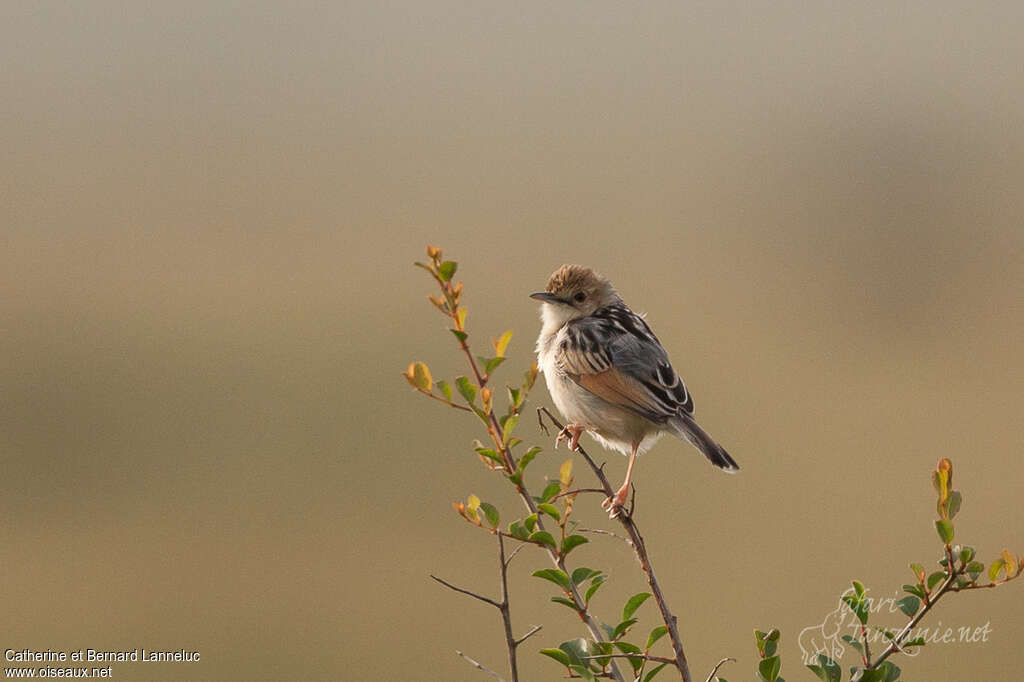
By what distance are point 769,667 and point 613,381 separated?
243 cm

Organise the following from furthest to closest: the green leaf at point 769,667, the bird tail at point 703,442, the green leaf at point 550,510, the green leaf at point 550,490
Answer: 1. the bird tail at point 703,442
2. the green leaf at point 550,490
3. the green leaf at point 550,510
4. the green leaf at point 769,667

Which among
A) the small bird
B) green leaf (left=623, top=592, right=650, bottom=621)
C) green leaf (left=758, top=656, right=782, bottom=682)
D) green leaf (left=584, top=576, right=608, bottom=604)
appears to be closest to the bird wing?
the small bird

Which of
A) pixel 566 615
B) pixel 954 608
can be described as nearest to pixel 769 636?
pixel 566 615

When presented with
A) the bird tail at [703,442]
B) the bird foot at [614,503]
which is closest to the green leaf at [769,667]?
the bird foot at [614,503]

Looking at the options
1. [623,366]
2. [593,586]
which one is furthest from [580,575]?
[623,366]

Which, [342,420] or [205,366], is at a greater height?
[205,366]

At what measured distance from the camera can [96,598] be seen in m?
21.4

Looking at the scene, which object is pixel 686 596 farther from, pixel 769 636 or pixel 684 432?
pixel 769 636

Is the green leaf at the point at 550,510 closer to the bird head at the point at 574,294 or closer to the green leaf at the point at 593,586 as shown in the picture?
the green leaf at the point at 593,586

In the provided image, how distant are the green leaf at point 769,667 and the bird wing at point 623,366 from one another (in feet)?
7.31

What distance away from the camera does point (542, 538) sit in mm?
2684

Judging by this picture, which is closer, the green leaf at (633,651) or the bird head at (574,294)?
the green leaf at (633,651)

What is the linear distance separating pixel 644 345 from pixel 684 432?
692mm

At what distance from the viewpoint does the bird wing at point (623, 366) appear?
4.77 m
